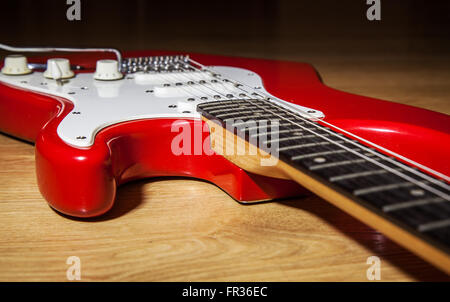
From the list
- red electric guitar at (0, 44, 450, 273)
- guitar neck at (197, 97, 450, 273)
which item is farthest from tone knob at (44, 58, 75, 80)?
guitar neck at (197, 97, 450, 273)

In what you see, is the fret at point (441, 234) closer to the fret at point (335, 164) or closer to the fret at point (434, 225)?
the fret at point (434, 225)

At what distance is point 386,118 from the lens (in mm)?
737

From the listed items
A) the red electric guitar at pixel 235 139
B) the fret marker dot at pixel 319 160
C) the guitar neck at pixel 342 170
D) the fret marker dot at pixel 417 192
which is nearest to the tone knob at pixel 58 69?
the red electric guitar at pixel 235 139

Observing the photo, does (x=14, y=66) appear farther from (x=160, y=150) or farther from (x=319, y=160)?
(x=319, y=160)

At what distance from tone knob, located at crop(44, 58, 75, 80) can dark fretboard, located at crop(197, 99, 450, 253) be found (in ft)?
1.27

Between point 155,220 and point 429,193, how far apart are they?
0.36 m

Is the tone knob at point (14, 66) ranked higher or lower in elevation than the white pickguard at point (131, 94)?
higher

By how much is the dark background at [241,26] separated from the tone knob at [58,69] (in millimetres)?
929

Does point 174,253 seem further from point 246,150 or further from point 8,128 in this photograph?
point 8,128

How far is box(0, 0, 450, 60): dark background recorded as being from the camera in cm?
199

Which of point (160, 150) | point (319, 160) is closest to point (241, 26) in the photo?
point (160, 150)

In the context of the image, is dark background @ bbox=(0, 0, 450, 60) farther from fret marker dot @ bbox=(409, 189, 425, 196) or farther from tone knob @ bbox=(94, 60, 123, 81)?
fret marker dot @ bbox=(409, 189, 425, 196)

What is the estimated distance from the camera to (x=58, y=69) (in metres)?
0.95

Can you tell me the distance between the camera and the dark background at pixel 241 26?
1991 millimetres
